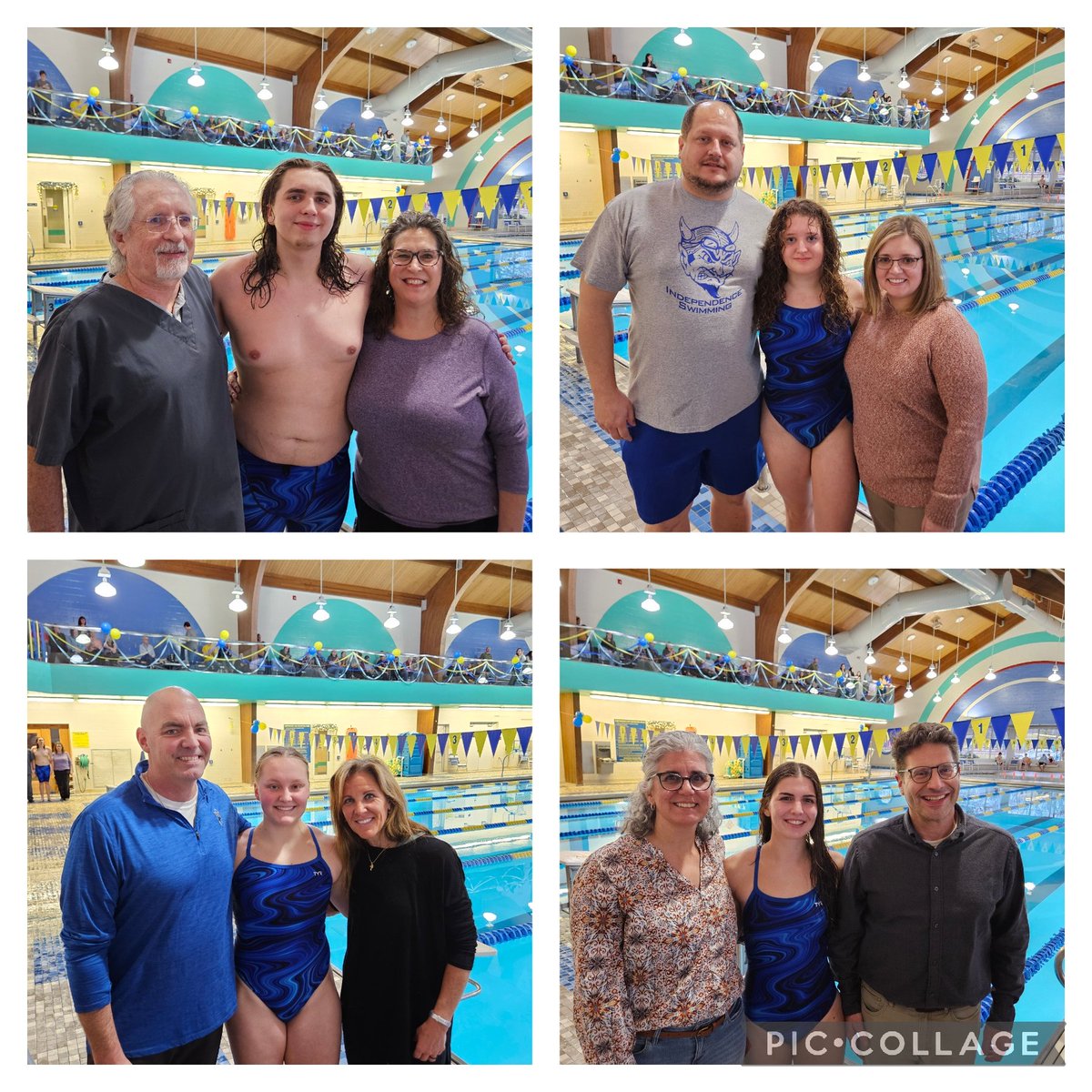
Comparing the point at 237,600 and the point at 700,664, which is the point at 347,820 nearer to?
the point at 237,600

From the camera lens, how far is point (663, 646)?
2.45m

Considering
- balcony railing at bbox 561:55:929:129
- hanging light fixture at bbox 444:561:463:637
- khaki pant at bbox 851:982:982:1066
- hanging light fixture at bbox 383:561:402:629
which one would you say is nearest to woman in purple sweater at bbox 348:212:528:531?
hanging light fixture at bbox 444:561:463:637

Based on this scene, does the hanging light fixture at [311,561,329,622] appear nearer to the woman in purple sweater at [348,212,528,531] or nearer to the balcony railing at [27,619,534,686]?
the balcony railing at [27,619,534,686]

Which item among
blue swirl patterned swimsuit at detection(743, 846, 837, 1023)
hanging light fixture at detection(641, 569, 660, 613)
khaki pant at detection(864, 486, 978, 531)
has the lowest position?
blue swirl patterned swimsuit at detection(743, 846, 837, 1023)

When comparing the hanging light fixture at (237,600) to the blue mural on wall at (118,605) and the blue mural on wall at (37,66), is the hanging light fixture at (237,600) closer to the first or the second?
the blue mural on wall at (118,605)

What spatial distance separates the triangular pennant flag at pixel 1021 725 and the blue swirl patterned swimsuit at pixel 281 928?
1.78 metres

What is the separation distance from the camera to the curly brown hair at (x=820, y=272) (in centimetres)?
224

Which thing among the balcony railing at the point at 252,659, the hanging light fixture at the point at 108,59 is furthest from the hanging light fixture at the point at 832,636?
the hanging light fixture at the point at 108,59

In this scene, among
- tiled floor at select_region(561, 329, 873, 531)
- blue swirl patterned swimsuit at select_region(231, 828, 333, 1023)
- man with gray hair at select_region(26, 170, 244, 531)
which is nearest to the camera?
man with gray hair at select_region(26, 170, 244, 531)

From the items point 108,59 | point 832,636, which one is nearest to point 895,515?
point 832,636

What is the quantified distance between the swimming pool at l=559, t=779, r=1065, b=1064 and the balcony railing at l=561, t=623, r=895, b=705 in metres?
0.24

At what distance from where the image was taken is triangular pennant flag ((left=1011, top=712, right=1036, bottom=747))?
2.39 meters
